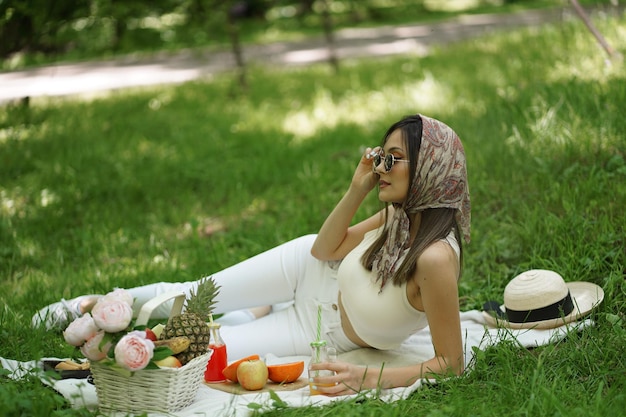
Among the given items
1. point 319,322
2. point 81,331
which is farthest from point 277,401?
point 81,331

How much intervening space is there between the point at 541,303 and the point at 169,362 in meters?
1.75

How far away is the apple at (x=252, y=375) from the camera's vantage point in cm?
328

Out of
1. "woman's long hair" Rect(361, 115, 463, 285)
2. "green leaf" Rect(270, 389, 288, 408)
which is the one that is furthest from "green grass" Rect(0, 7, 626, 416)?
"woman's long hair" Rect(361, 115, 463, 285)

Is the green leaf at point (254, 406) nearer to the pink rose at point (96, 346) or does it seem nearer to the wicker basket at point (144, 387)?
the wicker basket at point (144, 387)

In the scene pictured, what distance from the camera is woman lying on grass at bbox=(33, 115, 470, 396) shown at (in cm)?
316

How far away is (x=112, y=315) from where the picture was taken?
2834 millimetres

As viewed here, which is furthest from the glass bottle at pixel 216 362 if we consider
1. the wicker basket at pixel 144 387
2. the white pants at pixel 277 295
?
the wicker basket at pixel 144 387

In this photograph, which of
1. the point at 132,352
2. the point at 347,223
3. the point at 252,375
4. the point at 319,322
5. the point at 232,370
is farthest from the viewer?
the point at 347,223

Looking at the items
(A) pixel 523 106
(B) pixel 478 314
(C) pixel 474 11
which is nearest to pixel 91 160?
(A) pixel 523 106

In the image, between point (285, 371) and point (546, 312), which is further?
point (546, 312)

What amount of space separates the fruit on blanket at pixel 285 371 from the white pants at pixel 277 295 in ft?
1.14

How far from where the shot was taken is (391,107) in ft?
26.0

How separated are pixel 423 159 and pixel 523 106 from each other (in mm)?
3429

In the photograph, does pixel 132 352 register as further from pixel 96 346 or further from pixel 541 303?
pixel 541 303
